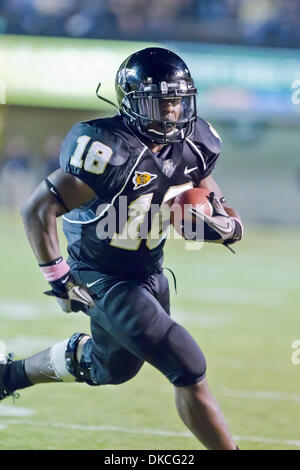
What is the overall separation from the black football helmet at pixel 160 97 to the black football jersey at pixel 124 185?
7 cm

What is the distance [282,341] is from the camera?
6270 millimetres

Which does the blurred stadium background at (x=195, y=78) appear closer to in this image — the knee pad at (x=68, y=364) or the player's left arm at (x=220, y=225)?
the knee pad at (x=68, y=364)

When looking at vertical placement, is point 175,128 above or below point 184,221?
above

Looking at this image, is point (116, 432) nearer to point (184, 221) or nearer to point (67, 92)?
point (184, 221)

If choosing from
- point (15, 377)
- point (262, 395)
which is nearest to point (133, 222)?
point (15, 377)

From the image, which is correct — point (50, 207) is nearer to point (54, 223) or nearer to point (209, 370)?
point (54, 223)

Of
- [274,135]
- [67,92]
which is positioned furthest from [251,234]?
[67,92]

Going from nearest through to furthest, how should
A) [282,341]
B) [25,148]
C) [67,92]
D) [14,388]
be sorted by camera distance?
[14,388] < [282,341] < [67,92] < [25,148]

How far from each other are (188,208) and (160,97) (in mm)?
426

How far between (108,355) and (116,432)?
28.4 inches

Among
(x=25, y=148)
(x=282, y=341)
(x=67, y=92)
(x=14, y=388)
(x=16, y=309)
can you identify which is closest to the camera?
(x=14, y=388)

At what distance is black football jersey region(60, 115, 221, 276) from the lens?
312 centimetres

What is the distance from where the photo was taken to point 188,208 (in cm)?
321

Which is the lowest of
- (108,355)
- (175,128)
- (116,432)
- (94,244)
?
(116,432)
